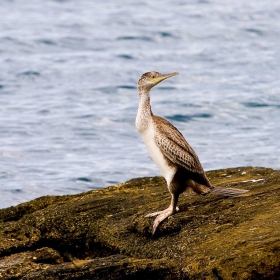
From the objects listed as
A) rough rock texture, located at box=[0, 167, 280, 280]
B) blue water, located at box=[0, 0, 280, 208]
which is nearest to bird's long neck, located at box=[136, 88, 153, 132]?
rough rock texture, located at box=[0, 167, 280, 280]

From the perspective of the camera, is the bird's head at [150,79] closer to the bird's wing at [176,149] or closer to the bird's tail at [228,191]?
the bird's wing at [176,149]

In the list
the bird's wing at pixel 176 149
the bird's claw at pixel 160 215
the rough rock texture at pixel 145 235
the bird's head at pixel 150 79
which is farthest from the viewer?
the bird's head at pixel 150 79

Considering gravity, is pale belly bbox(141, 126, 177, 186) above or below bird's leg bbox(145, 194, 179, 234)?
above

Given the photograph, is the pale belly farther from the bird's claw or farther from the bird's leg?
the bird's claw

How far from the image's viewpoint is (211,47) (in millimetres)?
29797

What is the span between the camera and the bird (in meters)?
7.73

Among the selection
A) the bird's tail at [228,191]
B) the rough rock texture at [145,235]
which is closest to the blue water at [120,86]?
the rough rock texture at [145,235]

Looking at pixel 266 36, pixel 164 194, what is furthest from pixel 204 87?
pixel 164 194

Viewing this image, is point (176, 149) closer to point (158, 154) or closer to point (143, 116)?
point (158, 154)

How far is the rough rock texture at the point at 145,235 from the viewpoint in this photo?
6.53 m

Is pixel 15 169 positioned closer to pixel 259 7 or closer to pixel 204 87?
pixel 204 87

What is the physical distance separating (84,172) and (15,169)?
4.91 feet

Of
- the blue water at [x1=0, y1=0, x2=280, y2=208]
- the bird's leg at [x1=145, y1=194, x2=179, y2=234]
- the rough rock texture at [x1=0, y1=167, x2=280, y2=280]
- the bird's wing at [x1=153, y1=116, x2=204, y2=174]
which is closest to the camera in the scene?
the rough rock texture at [x1=0, y1=167, x2=280, y2=280]

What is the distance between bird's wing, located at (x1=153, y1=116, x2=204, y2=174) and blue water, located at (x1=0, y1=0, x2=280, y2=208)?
293 inches
